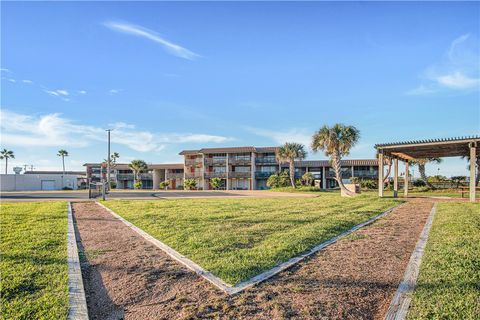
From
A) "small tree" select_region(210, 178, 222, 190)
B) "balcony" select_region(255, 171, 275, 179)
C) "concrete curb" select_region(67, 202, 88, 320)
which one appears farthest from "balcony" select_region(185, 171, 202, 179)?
"concrete curb" select_region(67, 202, 88, 320)

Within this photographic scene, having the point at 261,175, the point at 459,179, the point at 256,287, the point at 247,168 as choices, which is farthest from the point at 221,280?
the point at 247,168

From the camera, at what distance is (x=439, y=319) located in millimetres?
3434

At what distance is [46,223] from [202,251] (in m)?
7.18

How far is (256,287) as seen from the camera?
4.39m

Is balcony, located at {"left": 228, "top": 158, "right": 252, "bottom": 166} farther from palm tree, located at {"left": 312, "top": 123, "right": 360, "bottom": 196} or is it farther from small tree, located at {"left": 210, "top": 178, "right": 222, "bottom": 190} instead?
palm tree, located at {"left": 312, "top": 123, "right": 360, "bottom": 196}

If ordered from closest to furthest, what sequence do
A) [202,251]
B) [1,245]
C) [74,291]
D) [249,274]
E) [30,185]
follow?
[74,291] < [249,274] < [202,251] < [1,245] < [30,185]

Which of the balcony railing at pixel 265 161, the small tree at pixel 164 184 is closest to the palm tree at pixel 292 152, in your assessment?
the balcony railing at pixel 265 161

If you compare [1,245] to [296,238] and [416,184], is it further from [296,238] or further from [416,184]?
[416,184]

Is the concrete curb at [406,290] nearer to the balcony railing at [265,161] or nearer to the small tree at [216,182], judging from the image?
the small tree at [216,182]

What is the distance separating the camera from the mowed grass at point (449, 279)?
362 centimetres

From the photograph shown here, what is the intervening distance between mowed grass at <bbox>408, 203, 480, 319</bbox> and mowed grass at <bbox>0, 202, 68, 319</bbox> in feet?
14.4

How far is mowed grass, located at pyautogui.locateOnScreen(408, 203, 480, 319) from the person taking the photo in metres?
3.62

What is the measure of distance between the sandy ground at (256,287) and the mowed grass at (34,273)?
0.41m

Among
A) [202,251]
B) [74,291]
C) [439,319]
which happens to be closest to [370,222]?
[202,251]
